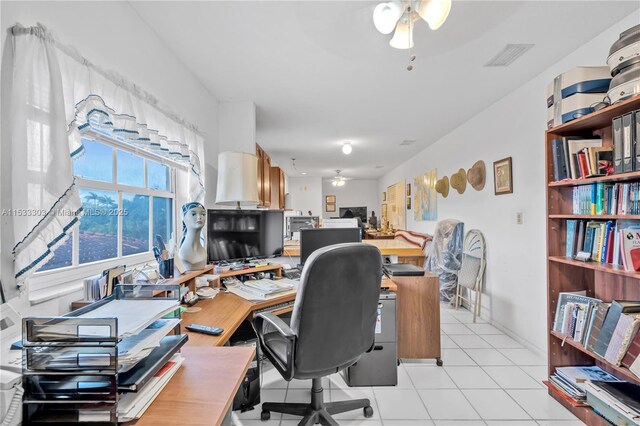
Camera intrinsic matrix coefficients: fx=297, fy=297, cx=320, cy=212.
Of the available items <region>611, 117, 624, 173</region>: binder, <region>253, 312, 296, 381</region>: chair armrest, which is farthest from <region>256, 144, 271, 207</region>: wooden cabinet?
<region>611, 117, 624, 173</region>: binder

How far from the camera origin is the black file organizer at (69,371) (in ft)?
2.38

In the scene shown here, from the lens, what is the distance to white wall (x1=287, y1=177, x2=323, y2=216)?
31.6 feet

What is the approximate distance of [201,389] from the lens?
90 cm

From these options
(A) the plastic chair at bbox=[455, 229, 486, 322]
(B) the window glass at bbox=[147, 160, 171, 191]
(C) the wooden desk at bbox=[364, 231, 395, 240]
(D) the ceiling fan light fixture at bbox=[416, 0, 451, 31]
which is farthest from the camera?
(C) the wooden desk at bbox=[364, 231, 395, 240]

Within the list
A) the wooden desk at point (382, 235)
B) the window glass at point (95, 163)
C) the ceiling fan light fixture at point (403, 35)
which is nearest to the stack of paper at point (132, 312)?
the window glass at point (95, 163)

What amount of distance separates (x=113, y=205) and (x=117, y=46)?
0.87m

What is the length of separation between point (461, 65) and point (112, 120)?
8.25ft

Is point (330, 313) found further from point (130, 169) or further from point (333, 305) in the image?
point (130, 169)

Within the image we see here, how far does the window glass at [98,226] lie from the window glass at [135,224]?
0.28 feet

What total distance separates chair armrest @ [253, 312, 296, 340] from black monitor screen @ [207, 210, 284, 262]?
29.0 inches

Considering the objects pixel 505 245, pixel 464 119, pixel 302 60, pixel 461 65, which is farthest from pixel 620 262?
pixel 464 119

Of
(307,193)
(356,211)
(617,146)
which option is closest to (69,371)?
(617,146)

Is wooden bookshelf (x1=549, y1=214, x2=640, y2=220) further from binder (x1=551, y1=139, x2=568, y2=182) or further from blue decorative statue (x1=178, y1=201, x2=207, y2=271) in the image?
blue decorative statue (x1=178, y1=201, x2=207, y2=271)

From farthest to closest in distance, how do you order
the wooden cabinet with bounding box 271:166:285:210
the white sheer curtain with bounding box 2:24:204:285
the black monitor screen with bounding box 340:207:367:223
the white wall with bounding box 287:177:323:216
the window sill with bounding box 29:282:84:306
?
1. the black monitor screen with bounding box 340:207:367:223
2. the white wall with bounding box 287:177:323:216
3. the wooden cabinet with bounding box 271:166:285:210
4. the window sill with bounding box 29:282:84:306
5. the white sheer curtain with bounding box 2:24:204:285
